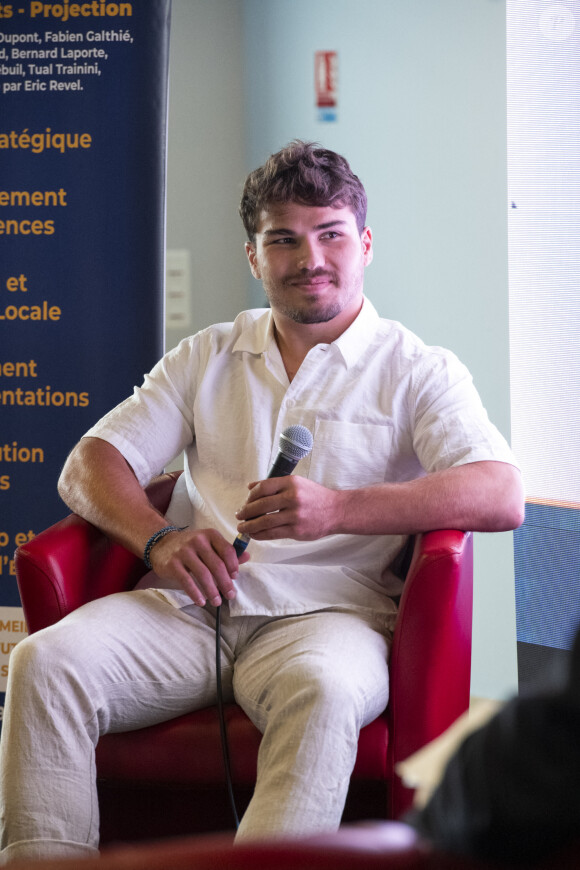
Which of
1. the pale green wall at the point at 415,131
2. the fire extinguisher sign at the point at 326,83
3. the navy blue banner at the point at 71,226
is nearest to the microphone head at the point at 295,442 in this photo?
the navy blue banner at the point at 71,226

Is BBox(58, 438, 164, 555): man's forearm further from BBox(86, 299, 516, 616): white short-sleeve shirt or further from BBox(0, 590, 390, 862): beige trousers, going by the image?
BBox(0, 590, 390, 862): beige trousers

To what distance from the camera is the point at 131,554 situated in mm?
2119

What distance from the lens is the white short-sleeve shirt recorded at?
1.90m

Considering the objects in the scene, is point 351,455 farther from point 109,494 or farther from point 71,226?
point 71,226

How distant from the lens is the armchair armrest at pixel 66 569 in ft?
6.04

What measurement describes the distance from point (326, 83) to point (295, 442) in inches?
71.3

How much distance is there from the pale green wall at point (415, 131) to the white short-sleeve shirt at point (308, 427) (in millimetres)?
795

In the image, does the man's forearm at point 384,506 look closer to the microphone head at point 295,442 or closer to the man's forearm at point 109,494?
the microphone head at point 295,442

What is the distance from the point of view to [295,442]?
1707mm

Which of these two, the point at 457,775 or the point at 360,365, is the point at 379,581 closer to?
the point at 360,365

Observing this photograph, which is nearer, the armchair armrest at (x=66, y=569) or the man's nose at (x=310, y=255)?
the armchair armrest at (x=66, y=569)

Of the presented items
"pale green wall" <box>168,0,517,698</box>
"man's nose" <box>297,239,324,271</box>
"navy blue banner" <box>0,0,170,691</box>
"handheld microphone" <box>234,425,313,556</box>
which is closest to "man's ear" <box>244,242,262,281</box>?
"man's nose" <box>297,239,324,271</box>

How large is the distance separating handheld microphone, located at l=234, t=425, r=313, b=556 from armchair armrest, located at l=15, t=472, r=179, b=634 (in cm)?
41

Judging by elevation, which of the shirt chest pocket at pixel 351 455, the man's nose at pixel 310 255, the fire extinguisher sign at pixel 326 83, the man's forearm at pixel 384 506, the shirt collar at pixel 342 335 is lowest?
the man's forearm at pixel 384 506
